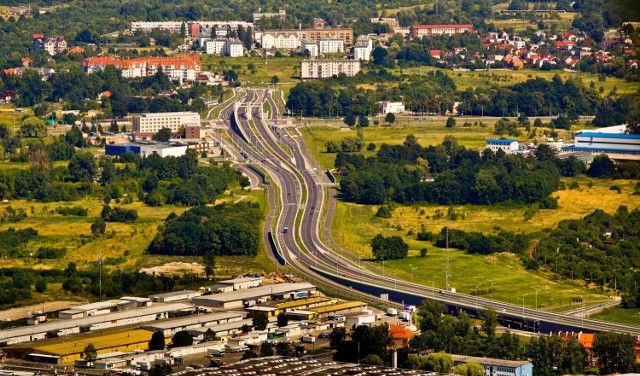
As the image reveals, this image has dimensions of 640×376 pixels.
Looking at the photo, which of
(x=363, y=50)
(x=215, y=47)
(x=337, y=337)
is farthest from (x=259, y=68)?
(x=337, y=337)

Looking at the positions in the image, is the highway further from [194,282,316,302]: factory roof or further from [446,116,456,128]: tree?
[446,116,456,128]: tree

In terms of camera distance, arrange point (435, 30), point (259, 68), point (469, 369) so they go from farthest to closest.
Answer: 1. point (435, 30)
2. point (259, 68)
3. point (469, 369)

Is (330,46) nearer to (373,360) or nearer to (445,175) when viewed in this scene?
(445,175)

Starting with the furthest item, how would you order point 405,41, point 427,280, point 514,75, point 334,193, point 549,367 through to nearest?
point 405,41
point 514,75
point 334,193
point 427,280
point 549,367

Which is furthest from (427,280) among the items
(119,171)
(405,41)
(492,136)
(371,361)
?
(405,41)

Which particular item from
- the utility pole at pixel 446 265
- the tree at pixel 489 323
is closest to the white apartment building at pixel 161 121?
the utility pole at pixel 446 265

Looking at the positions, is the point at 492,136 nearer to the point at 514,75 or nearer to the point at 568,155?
the point at 568,155

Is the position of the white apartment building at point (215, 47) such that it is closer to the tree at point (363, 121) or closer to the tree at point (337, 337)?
the tree at point (363, 121)

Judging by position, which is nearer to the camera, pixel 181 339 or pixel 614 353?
pixel 614 353
